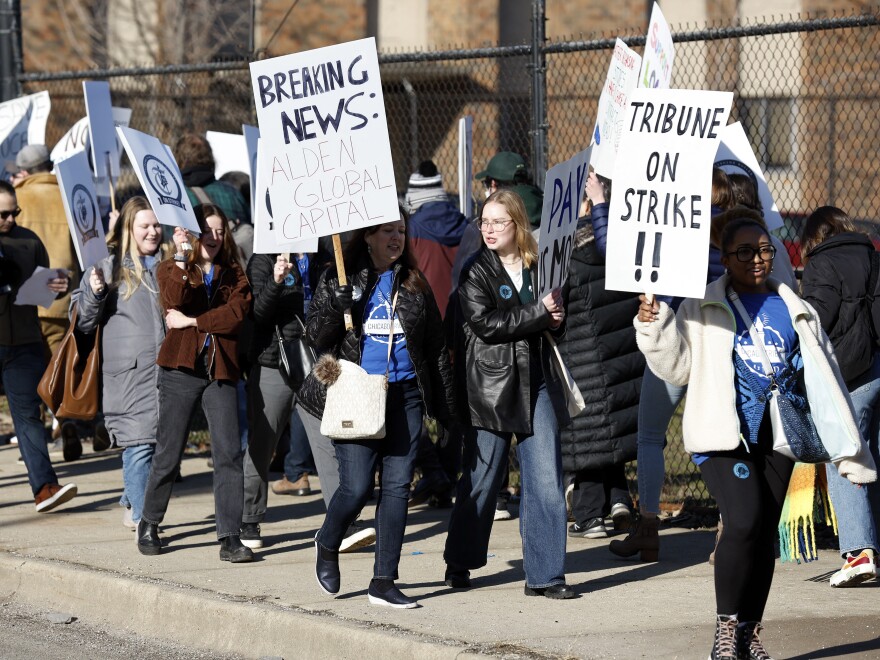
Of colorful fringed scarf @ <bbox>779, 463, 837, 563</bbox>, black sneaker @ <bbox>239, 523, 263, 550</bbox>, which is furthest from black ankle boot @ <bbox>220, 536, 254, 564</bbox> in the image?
colorful fringed scarf @ <bbox>779, 463, 837, 563</bbox>

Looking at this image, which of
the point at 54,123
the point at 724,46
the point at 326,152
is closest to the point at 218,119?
the point at 54,123

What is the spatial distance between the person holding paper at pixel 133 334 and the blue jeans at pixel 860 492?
3508 mm

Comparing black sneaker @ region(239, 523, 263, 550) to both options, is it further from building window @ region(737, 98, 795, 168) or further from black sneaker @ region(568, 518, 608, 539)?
building window @ region(737, 98, 795, 168)

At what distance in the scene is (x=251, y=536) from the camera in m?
7.61

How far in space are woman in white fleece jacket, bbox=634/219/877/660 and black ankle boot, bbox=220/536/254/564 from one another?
284cm

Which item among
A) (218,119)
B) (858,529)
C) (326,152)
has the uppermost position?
(218,119)

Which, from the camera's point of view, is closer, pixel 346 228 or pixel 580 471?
pixel 346 228

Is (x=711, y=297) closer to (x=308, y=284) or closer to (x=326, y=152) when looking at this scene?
(x=326, y=152)

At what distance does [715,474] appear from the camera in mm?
5105

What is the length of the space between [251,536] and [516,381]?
2156mm

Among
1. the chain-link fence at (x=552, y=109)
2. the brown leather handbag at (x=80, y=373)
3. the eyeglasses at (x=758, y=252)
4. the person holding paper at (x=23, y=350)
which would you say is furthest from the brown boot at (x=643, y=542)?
the chain-link fence at (x=552, y=109)

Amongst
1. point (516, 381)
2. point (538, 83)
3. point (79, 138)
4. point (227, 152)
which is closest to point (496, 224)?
point (516, 381)

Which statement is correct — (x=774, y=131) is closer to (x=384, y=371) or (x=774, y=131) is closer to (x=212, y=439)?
(x=212, y=439)

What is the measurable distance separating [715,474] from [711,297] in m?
0.65
